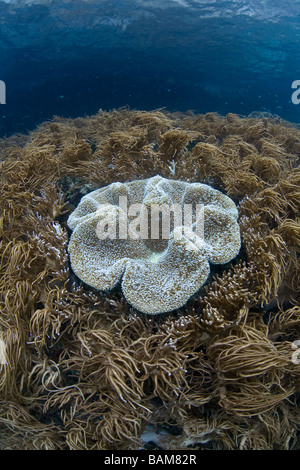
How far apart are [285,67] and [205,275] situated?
1051 inches

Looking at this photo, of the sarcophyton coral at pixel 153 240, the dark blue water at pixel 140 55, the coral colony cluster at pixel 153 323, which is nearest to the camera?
the coral colony cluster at pixel 153 323

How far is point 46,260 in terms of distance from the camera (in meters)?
2.70

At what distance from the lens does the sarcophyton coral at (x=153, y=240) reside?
2346 mm

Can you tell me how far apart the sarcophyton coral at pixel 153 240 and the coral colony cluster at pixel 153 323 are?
0.01 meters

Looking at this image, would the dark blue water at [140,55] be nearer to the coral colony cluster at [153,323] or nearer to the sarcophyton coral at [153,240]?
the sarcophyton coral at [153,240]

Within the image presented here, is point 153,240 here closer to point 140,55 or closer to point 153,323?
point 153,323

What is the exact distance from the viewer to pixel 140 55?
18.0 m

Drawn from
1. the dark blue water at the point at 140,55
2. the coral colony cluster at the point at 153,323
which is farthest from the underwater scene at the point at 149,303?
the dark blue water at the point at 140,55

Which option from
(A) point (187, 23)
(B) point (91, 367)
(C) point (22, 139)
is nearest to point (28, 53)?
(A) point (187, 23)

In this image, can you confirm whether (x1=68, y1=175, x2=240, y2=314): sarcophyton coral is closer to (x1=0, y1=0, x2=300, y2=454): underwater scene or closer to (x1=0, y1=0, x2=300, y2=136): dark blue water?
(x1=0, y1=0, x2=300, y2=454): underwater scene

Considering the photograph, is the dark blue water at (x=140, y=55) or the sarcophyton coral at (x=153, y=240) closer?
the sarcophyton coral at (x=153, y=240)

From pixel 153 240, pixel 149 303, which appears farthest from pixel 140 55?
pixel 149 303

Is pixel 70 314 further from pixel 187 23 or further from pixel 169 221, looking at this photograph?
pixel 187 23

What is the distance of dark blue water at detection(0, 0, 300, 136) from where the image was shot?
1506cm
